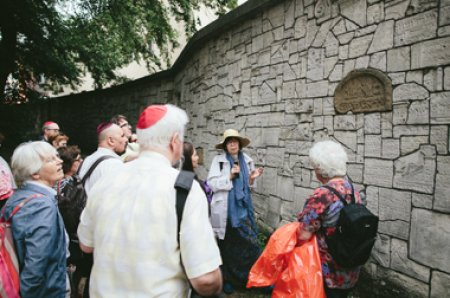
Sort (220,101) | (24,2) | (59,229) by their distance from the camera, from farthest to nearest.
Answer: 1. (24,2)
2. (220,101)
3. (59,229)

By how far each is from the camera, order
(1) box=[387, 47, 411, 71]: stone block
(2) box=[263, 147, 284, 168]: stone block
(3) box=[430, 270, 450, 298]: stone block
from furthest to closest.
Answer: (2) box=[263, 147, 284, 168]: stone block
(1) box=[387, 47, 411, 71]: stone block
(3) box=[430, 270, 450, 298]: stone block

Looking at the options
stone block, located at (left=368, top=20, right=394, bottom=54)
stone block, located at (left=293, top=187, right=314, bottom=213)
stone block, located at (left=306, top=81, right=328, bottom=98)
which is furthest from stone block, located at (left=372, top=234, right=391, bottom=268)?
stone block, located at (left=368, top=20, right=394, bottom=54)

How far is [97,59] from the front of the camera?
8.74 meters

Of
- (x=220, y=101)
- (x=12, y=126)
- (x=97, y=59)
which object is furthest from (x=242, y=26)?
(x=12, y=126)

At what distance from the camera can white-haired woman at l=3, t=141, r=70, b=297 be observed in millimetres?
1739

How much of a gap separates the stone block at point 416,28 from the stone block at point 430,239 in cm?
152

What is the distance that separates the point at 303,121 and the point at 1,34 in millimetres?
7865

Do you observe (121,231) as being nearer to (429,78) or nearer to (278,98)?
(429,78)

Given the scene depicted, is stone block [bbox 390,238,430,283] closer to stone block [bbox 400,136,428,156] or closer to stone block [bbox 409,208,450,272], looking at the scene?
stone block [bbox 409,208,450,272]

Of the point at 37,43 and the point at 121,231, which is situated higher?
the point at 37,43

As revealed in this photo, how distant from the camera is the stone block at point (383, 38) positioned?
3.06 metres

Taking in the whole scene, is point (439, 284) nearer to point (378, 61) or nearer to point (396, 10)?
point (378, 61)

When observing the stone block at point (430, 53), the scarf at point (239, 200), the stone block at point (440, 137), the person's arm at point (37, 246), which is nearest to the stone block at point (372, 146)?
the stone block at point (440, 137)

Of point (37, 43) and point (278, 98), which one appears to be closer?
point (278, 98)
